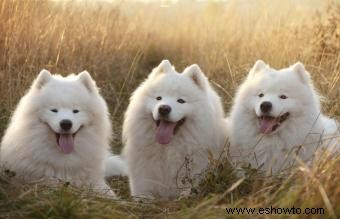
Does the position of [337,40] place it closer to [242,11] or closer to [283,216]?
[242,11]

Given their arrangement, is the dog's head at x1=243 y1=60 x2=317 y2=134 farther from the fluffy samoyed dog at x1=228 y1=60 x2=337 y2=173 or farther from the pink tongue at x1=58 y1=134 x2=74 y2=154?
the pink tongue at x1=58 y1=134 x2=74 y2=154

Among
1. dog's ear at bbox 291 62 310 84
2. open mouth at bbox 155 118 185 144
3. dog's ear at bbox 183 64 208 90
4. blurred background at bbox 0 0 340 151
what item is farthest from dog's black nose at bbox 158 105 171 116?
blurred background at bbox 0 0 340 151

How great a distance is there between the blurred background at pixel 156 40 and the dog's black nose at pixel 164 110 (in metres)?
2.10

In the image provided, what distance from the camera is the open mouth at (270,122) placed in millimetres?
4773

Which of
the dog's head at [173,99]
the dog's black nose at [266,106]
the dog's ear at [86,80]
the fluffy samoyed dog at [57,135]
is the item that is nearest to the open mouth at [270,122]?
the dog's black nose at [266,106]

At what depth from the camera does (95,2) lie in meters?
8.88

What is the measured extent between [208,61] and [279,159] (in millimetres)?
4367

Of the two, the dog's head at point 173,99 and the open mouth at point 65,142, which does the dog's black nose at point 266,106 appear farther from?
the open mouth at point 65,142

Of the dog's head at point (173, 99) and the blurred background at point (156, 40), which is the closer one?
the dog's head at point (173, 99)

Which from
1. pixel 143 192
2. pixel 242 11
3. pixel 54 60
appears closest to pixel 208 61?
pixel 242 11

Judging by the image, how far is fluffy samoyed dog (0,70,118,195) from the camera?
4562 millimetres

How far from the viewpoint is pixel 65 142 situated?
4.62m

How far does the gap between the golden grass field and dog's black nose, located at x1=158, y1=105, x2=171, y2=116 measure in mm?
677

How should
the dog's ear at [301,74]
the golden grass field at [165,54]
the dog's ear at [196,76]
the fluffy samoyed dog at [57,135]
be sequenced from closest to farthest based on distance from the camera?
the golden grass field at [165,54]
the fluffy samoyed dog at [57,135]
the dog's ear at [301,74]
the dog's ear at [196,76]
